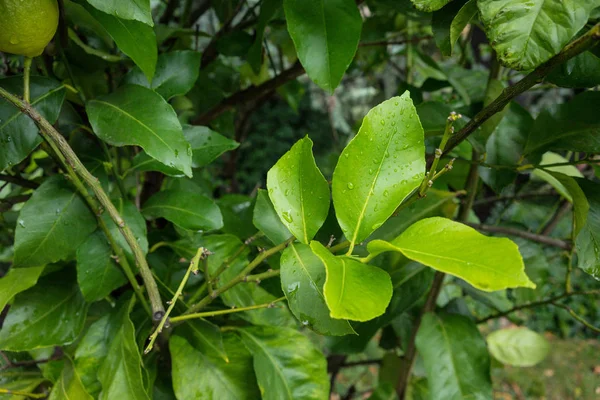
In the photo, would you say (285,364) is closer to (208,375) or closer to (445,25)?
(208,375)

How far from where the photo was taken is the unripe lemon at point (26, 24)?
14.4 inches

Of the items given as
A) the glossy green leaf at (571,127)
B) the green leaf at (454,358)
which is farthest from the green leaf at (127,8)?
the green leaf at (454,358)

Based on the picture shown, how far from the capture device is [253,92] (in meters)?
0.79

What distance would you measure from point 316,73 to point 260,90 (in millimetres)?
335

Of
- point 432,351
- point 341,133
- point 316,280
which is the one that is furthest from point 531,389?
point 316,280

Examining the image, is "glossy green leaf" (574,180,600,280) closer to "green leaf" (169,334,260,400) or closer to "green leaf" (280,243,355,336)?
"green leaf" (280,243,355,336)

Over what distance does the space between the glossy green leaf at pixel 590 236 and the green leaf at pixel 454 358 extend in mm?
246

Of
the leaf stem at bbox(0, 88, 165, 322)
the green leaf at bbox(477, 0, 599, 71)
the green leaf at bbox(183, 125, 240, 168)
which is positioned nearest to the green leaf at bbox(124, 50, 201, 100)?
the green leaf at bbox(183, 125, 240, 168)

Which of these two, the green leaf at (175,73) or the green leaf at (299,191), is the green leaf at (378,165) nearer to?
the green leaf at (299,191)

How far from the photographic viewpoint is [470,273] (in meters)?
0.26

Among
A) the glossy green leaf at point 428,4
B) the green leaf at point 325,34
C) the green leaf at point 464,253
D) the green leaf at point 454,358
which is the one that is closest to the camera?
the green leaf at point 464,253

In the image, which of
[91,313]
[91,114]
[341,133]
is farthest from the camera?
[341,133]

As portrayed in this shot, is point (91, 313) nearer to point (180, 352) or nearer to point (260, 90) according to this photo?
point (180, 352)

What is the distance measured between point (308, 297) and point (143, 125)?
23cm
